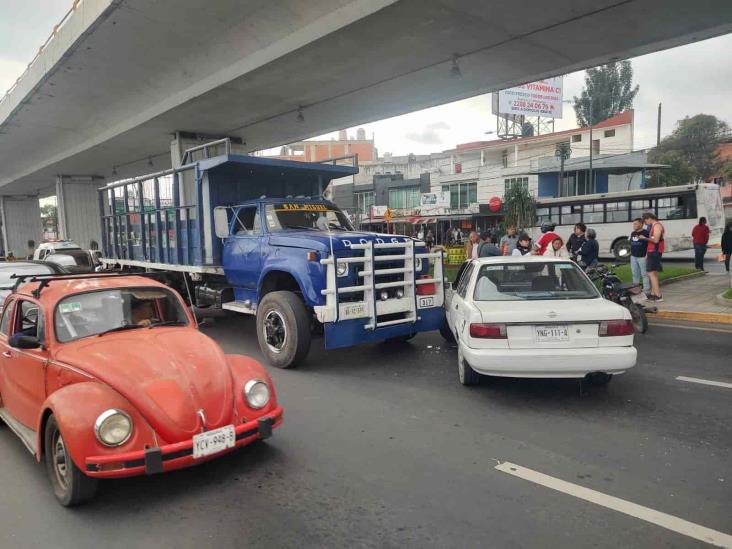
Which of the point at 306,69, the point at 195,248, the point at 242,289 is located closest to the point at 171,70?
the point at 306,69

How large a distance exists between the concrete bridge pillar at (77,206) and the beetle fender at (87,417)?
27.0m

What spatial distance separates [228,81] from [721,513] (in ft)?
38.0

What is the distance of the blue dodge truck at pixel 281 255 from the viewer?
6.79m

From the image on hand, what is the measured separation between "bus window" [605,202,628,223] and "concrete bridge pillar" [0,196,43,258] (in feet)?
132

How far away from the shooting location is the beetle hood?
3.39 metres

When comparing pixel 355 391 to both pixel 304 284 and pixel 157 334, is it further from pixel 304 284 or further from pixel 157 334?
pixel 157 334

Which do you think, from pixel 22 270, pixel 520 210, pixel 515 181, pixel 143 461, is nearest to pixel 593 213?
pixel 520 210

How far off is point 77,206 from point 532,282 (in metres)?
28.9

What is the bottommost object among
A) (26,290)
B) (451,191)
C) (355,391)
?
(355,391)

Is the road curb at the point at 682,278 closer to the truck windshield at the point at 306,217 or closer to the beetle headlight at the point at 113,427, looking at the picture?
the truck windshield at the point at 306,217

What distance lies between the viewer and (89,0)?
1012 centimetres

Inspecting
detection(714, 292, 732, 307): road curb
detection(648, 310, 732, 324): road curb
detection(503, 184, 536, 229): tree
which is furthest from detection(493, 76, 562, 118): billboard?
detection(648, 310, 732, 324): road curb

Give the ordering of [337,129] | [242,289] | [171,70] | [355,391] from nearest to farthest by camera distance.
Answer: [355,391]
[242,289]
[171,70]
[337,129]

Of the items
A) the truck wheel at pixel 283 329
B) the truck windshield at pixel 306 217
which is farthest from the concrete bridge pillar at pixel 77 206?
the truck wheel at pixel 283 329
